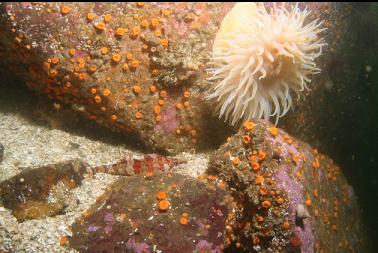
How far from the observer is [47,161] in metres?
4.11

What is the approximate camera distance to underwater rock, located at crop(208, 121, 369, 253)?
3.51 m

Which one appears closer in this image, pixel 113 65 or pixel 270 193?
pixel 270 193

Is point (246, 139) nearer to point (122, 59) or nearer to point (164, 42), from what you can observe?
point (164, 42)

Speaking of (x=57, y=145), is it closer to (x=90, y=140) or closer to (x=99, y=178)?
(x=90, y=140)

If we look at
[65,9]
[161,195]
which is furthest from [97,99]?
[161,195]

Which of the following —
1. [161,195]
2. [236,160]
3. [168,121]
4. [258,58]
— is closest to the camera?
[161,195]

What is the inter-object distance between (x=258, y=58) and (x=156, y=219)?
6.86 feet

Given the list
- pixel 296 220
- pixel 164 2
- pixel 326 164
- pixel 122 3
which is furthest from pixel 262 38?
pixel 326 164

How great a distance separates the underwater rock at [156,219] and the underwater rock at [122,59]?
96 centimetres

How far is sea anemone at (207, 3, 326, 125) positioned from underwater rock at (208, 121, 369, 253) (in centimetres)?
41

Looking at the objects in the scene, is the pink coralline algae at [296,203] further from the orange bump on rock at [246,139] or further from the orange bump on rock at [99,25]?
the orange bump on rock at [99,25]

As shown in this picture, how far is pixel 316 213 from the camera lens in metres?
3.95

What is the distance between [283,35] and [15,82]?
3822mm

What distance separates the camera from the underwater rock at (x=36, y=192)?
11.6 feet
